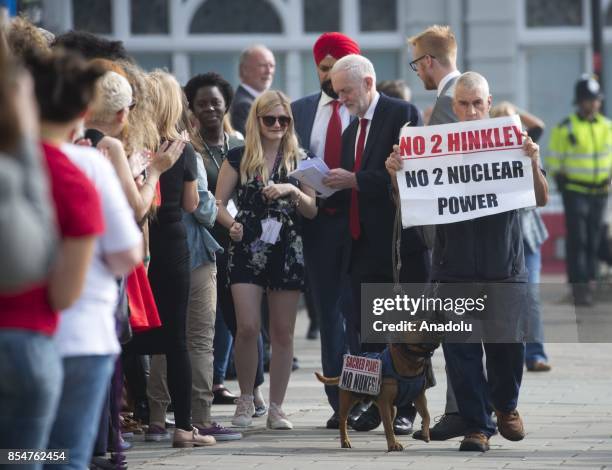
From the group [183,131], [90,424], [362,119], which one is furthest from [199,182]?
[90,424]

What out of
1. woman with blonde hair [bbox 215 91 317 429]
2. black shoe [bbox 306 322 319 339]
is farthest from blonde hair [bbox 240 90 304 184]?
black shoe [bbox 306 322 319 339]

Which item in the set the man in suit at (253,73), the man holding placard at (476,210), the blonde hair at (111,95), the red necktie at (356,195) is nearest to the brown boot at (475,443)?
the man holding placard at (476,210)

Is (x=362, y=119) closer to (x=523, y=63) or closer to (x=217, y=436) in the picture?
(x=217, y=436)

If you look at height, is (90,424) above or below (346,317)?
above

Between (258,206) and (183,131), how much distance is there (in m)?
0.78

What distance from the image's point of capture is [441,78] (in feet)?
27.1

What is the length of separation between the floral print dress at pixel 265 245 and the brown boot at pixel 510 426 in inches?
54.9

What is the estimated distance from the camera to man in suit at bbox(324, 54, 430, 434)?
8227 mm

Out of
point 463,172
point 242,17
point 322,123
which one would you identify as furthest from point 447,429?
point 242,17

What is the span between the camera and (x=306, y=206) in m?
8.40

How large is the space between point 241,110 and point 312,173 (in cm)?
312

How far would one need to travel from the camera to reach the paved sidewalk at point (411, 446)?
7156 mm

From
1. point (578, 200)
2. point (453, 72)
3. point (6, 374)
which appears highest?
point (453, 72)

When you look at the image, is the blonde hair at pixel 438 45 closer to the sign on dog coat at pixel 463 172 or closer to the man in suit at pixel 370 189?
the man in suit at pixel 370 189
